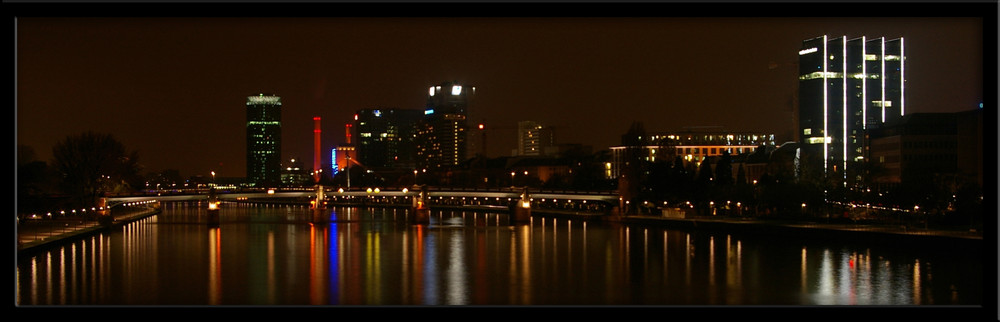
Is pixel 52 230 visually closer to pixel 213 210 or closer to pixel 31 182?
pixel 31 182

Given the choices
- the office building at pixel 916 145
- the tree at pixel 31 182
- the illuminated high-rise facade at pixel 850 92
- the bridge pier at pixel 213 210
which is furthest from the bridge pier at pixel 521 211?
the illuminated high-rise facade at pixel 850 92

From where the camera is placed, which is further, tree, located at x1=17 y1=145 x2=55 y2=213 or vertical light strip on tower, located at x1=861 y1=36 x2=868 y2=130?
vertical light strip on tower, located at x1=861 y1=36 x2=868 y2=130

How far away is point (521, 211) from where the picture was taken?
3403cm

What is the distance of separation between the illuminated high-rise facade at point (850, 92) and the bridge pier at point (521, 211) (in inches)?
900

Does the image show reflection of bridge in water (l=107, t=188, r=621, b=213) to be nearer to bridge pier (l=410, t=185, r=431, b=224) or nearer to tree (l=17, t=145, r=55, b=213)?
bridge pier (l=410, t=185, r=431, b=224)

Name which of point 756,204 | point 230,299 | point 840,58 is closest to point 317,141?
point 840,58

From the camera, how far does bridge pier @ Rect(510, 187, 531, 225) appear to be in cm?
3369

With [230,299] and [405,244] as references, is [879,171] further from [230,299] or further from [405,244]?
[230,299]

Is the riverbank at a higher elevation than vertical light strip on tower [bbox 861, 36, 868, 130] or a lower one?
lower

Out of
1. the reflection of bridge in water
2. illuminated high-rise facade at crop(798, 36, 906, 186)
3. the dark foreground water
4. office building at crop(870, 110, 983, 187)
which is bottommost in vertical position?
the dark foreground water

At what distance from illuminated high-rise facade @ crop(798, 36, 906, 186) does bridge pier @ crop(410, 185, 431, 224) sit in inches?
962

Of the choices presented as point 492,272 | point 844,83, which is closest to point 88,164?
point 492,272

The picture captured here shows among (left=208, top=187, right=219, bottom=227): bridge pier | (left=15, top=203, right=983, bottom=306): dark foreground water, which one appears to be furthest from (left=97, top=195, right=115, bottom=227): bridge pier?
(left=15, top=203, right=983, bottom=306): dark foreground water

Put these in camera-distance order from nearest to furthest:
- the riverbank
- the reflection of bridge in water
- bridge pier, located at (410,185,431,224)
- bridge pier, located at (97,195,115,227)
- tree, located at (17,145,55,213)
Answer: the riverbank
tree, located at (17,145,55,213)
bridge pier, located at (97,195,115,227)
bridge pier, located at (410,185,431,224)
the reflection of bridge in water
